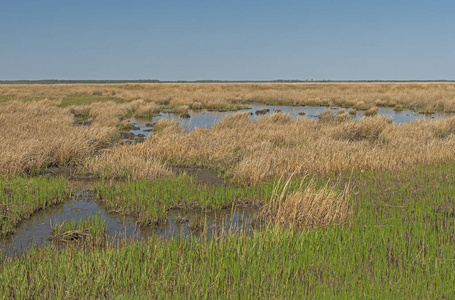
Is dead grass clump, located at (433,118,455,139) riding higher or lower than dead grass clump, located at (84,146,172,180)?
higher

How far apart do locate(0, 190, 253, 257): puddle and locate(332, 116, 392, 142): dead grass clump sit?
10475mm

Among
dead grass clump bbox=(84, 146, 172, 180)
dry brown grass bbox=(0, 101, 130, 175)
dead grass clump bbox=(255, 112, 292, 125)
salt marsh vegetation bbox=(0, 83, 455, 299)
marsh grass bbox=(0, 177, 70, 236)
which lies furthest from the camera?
dead grass clump bbox=(255, 112, 292, 125)

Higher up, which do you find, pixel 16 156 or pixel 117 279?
pixel 16 156

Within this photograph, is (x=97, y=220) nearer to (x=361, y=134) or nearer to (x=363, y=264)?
(x=363, y=264)

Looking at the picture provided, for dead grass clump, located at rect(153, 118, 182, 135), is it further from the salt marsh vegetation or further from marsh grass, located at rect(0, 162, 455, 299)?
marsh grass, located at rect(0, 162, 455, 299)

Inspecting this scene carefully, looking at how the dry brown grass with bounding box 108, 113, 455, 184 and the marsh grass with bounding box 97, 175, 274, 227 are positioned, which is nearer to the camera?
the marsh grass with bounding box 97, 175, 274, 227

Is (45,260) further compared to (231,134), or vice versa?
(231,134)

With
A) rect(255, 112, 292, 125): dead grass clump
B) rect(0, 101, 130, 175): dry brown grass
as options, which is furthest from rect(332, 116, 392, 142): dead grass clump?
rect(0, 101, 130, 175): dry brown grass

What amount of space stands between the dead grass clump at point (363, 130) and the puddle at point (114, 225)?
412 inches

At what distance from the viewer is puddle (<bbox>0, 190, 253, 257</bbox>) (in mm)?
6551

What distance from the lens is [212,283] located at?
465 centimetres

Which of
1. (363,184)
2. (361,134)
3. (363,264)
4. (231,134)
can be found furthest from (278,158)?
(361,134)

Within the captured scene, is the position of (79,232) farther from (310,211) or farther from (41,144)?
(41,144)

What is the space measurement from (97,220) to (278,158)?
5.70 metres
